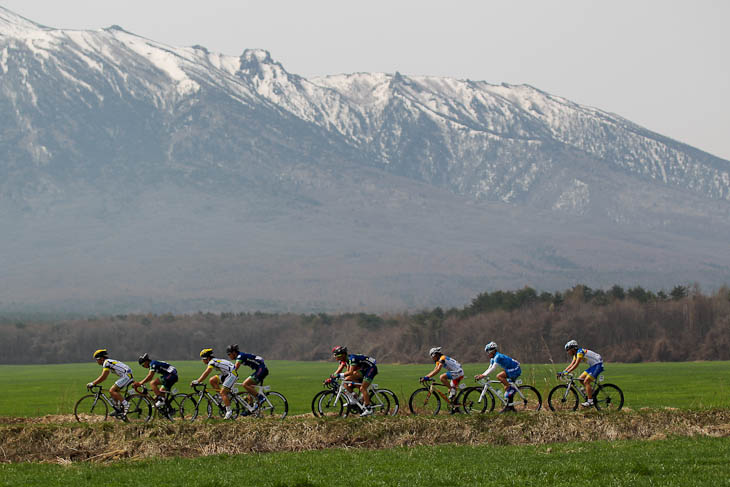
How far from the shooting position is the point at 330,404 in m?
34.0

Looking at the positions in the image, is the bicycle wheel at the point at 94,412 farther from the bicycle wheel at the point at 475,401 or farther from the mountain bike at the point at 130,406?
the bicycle wheel at the point at 475,401

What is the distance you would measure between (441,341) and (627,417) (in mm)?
93901

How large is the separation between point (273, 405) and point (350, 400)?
2.84 m

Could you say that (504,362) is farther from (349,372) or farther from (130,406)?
(130,406)

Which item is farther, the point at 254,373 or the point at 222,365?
the point at 254,373

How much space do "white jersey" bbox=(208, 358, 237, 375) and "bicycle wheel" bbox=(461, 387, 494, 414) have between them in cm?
789

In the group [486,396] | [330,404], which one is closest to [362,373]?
[330,404]

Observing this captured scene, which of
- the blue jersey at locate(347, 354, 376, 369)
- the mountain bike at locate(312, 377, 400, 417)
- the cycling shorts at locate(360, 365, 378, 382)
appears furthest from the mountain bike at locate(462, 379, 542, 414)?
the blue jersey at locate(347, 354, 376, 369)

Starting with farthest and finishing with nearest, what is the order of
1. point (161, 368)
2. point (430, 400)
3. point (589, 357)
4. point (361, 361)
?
point (430, 400), point (161, 368), point (361, 361), point (589, 357)

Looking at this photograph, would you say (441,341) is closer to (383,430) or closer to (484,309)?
(484,309)

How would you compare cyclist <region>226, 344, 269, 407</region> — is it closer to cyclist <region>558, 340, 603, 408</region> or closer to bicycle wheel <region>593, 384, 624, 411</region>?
cyclist <region>558, 340, 603, 408</region>

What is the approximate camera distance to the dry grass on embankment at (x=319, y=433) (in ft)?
103

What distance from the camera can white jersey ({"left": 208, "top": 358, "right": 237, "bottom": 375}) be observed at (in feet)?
108

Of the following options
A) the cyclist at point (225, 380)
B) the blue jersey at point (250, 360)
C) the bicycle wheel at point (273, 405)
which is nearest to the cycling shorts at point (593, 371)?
the bicycle wheel at point (273, 405)
